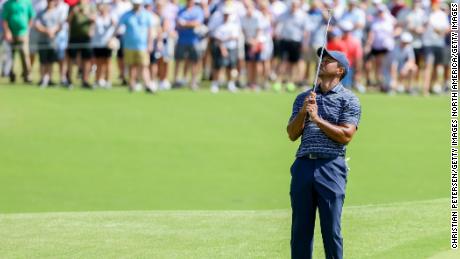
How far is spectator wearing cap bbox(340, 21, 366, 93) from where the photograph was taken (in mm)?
29062

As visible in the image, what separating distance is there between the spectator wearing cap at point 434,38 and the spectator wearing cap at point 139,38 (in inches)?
294

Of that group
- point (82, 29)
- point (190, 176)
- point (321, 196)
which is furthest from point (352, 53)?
point (321, 196)

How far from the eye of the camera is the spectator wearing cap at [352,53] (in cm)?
2906

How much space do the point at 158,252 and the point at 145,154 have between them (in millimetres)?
9688

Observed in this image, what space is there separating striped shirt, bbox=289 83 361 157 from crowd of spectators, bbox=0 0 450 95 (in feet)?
55.8

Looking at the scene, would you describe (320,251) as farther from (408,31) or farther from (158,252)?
(408,31)

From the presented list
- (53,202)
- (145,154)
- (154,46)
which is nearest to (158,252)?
(53,202)

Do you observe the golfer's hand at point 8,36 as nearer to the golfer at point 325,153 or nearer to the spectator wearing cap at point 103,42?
the spectator wearing cap at point 103,42

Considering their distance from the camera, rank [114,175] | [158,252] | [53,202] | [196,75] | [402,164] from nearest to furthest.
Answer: [158,252]
[53,202]
[114,175]
[402,164]
[196,75]

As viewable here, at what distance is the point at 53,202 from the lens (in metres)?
18.3

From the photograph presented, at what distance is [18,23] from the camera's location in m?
27.3

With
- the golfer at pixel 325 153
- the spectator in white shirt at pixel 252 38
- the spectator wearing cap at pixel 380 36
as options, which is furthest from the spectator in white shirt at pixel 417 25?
the golfer at pixel 325 153

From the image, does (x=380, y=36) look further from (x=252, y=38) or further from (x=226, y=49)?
Result: (x=226, y=49)

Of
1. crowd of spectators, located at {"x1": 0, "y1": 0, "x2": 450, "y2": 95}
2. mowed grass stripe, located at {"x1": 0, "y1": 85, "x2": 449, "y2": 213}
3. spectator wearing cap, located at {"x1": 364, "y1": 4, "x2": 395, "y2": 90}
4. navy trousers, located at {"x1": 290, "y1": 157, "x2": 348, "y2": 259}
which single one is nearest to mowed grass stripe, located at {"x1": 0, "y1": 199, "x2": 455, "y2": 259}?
navy trousers, located at {"x1": 290, "y1": 157, "x2": 348, "y2": 259}
